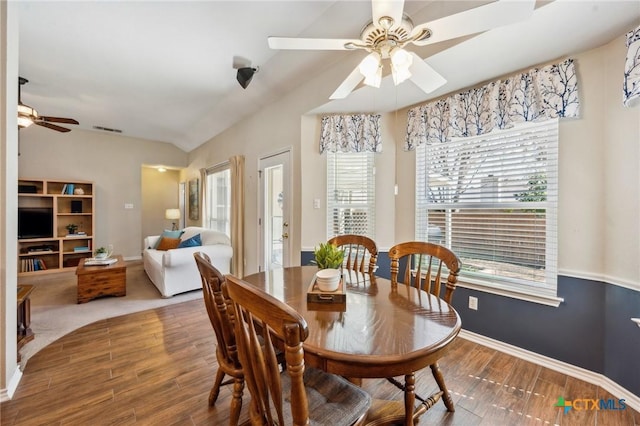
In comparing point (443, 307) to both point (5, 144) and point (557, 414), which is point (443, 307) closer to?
point (557, 414)

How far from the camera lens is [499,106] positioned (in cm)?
227

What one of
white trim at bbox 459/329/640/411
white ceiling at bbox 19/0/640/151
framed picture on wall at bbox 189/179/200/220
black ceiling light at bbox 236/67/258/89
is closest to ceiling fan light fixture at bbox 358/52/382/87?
white ceiling at bbox 19/0/640/151

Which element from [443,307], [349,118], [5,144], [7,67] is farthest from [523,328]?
[7,67]

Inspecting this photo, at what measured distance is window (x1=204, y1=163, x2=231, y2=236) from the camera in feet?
16.7

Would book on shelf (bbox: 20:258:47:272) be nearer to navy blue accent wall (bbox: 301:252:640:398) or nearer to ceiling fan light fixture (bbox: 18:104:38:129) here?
ceiling fan light fixture (bbox: 18:104:38:129)

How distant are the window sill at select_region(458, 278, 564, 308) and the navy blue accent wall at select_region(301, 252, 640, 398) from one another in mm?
37

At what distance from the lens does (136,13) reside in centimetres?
221

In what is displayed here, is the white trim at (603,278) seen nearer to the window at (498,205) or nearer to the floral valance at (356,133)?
the window at (498,205)

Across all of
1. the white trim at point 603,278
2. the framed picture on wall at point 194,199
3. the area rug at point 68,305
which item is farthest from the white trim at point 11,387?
the framed picture on wall at point 194,199

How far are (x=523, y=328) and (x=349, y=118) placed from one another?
103 inches

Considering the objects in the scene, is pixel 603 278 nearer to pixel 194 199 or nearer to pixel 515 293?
pixel 515 293

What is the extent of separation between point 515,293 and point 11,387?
3.76m

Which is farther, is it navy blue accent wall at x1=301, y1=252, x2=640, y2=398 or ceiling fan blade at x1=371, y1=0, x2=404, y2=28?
navy blue accent wall at x1=301, y1=252, x2=640, y2=398

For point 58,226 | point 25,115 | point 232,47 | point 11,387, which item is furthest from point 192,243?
point 58,226
